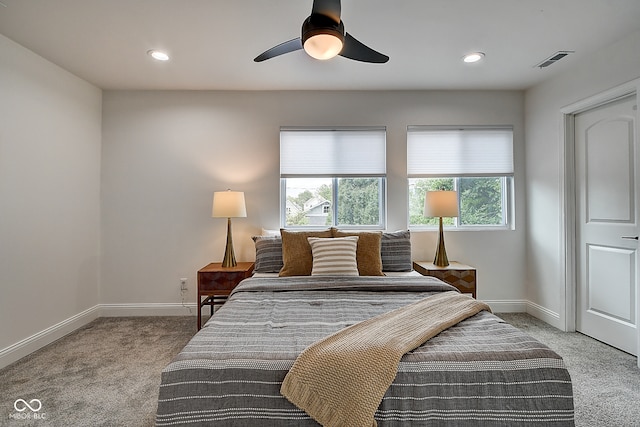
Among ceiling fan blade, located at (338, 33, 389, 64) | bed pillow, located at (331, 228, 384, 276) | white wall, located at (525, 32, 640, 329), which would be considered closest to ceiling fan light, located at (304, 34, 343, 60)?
ceiling fan blade, located at (338, 33, 389, 64)

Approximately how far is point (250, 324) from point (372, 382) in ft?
2.40

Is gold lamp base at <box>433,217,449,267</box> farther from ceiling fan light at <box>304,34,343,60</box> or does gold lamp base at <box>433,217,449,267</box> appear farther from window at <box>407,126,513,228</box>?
ceiling fan light at <box>304,34,343,60</box>

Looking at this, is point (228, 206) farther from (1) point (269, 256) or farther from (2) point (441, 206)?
(2) point (441, 206)

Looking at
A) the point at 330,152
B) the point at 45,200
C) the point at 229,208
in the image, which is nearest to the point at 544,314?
the point at 330,152

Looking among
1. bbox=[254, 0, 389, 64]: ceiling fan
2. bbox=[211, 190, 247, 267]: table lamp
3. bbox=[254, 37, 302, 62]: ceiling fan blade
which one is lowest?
bbox=[211, 190, 247, 267]: table lamp

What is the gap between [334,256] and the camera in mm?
2787

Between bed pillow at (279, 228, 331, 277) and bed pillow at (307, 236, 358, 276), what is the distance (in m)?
0.06

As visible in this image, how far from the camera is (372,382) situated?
120 centimetres

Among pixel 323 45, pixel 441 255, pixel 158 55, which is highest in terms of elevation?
pixel 158 55

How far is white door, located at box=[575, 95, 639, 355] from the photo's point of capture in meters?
2.68

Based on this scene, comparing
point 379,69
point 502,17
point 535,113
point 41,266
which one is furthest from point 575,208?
point 41,266

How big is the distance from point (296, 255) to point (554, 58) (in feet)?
9.30

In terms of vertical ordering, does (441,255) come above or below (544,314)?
above

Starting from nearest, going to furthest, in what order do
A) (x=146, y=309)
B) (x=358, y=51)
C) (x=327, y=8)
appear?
(x=327, y=8)
(x=358, y=51)
(x=146, y=309)
